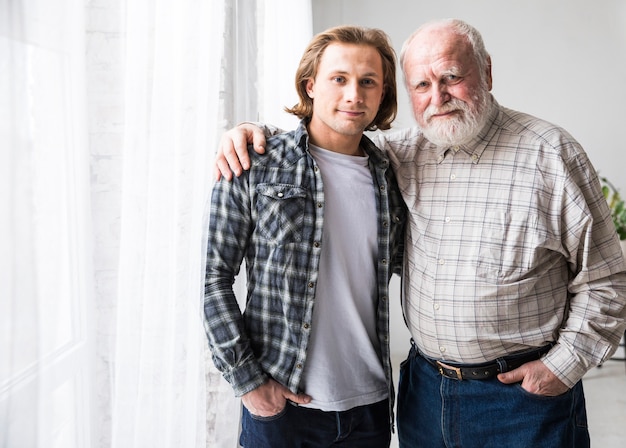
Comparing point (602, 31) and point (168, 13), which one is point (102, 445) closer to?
point (168, 13)

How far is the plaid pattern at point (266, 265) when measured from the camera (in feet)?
3.97

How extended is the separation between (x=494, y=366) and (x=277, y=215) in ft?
2.27

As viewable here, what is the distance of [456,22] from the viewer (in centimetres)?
140

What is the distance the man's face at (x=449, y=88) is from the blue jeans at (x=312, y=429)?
0.76m

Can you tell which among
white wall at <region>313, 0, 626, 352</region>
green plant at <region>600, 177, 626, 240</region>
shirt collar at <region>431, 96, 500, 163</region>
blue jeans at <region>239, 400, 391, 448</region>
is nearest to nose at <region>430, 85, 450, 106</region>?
shirt collar at <region>431, 96, 500, 163</region>

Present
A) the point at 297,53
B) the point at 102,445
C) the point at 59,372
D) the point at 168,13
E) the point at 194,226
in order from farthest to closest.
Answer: the point at 297,53, the point at 194,226, the point at 168,13, the point at 102,445, the point at 59,372

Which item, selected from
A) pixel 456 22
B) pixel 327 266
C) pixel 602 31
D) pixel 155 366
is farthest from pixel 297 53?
pixel 602 31

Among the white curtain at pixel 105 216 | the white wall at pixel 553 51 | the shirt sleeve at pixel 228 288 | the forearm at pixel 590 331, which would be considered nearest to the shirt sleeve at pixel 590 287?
the forearm at pixel 590 331

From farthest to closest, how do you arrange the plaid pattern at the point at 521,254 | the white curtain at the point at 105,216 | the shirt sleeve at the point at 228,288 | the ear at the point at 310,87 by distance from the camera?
the ear at the point at 310,87 < the plaid pattern at the point at 521,254 < the shirt sleeve at the point at 228,288 < the white curtain at the point at 105,216

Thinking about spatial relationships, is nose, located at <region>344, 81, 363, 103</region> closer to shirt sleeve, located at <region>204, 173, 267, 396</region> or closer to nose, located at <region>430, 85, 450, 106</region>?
nose, located at <region>430, 85, 450, 106</region>

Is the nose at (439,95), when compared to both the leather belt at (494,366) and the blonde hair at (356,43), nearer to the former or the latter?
the blonde hair at (356,43)

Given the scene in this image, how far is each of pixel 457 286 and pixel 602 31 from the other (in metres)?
3.32

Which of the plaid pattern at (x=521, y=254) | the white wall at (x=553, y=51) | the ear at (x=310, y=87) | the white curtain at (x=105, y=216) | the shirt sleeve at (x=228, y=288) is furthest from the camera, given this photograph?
the white wall at (x=553, y=51)

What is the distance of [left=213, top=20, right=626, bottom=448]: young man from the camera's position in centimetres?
132
